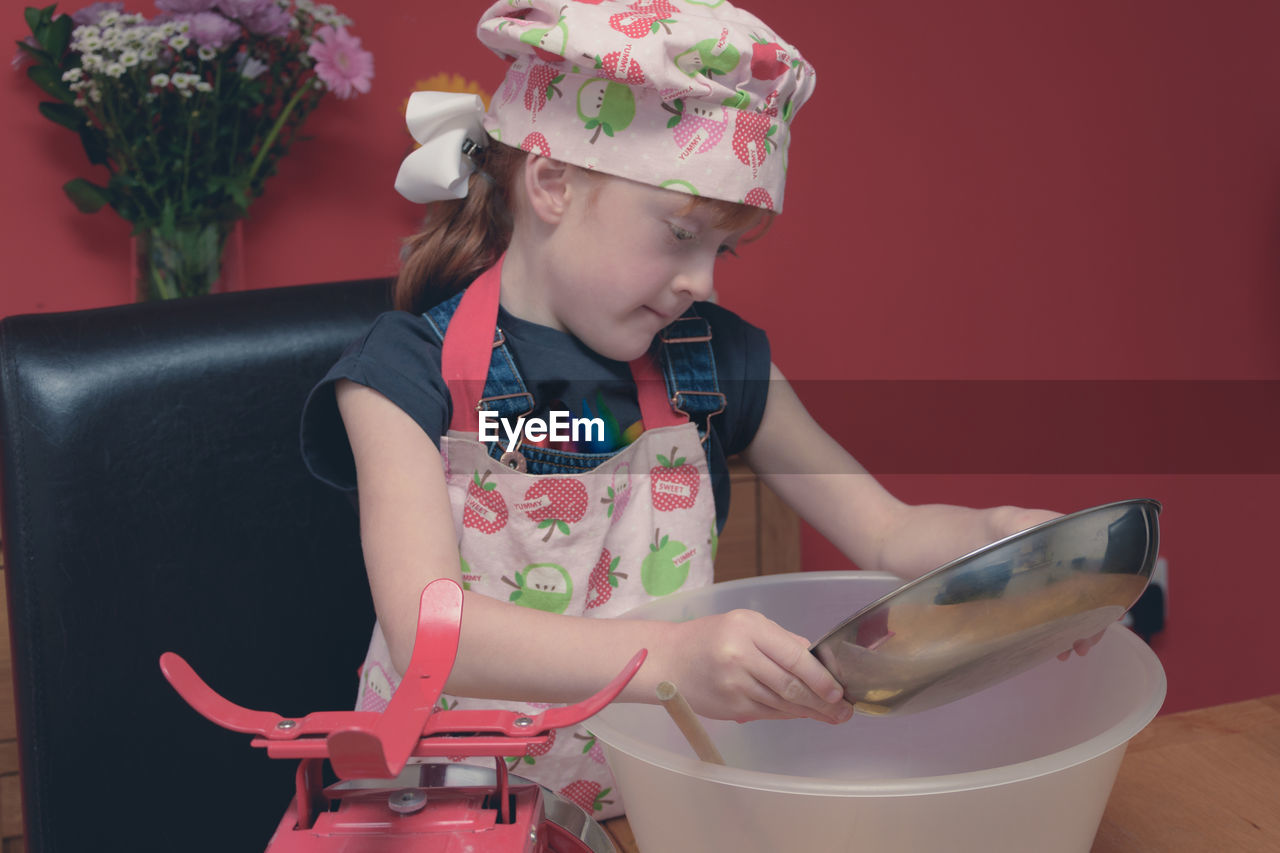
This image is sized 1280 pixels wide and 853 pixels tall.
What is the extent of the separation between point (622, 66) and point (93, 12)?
881 millimetres

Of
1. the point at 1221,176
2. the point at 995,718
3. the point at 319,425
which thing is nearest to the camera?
the point at 995,718

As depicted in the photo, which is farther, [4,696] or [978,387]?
[978,387]

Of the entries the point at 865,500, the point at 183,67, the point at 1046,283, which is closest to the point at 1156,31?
the point at 1046,283

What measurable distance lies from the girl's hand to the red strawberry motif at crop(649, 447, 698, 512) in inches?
10.7

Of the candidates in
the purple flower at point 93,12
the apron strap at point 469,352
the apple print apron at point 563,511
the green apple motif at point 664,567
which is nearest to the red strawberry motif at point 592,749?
the apple print apron at point 563,511

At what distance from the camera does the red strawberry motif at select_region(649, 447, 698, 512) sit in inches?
32.0

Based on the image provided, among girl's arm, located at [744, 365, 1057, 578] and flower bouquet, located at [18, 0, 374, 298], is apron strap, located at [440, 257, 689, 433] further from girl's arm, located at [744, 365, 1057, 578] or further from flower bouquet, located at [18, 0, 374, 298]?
flower bouquet, located at [18, 0, 374, 298]

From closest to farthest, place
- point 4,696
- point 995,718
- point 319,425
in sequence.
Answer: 1. point 995,718
2. point 319,425
3. point 4,696

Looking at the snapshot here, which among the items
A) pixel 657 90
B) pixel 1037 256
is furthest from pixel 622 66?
pixel 1037 256

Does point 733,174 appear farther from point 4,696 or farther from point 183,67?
point 4,696

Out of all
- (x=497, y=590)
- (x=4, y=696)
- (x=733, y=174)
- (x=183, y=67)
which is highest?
(x=183, y=67)

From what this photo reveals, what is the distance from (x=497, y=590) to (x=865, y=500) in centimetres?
29

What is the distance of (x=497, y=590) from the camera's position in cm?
77

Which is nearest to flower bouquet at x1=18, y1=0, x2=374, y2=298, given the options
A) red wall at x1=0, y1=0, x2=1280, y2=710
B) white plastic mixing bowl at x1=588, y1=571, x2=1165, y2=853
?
red wall at x1=0, y1=0, x2=1280, y2=710
